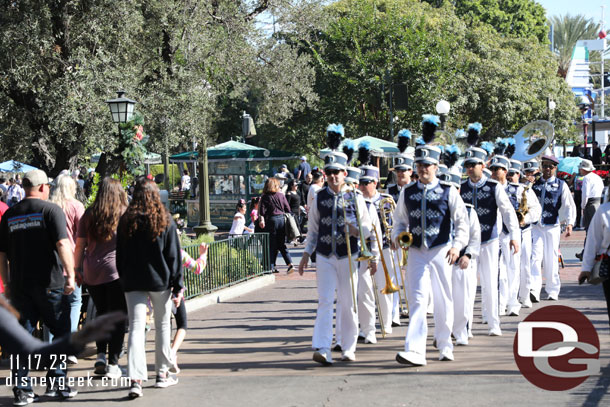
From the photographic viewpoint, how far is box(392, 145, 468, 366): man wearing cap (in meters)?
8.30

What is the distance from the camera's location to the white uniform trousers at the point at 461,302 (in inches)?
361

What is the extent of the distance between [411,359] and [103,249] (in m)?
2.97

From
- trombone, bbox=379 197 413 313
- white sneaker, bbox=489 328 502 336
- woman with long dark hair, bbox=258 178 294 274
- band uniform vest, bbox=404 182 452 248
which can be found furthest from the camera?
woman with long dark hair, bbox=258 178 294 274

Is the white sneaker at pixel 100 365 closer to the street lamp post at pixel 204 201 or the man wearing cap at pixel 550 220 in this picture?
the man wearing cap at pixel 550 220

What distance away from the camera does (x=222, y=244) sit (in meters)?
14.1

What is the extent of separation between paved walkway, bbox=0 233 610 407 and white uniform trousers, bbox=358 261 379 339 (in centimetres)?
23

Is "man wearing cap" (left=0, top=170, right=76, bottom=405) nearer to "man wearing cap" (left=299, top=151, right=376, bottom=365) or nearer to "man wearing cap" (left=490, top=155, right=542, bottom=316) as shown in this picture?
"man wearing cap" (left=299, top=151, right=376, bottom=365)

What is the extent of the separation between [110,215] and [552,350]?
434 cm

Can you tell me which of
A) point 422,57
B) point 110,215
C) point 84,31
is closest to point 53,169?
point 84,31

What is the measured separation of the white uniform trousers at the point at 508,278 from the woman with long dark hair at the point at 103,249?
5167 millimetres

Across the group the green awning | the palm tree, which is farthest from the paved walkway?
the palm tree

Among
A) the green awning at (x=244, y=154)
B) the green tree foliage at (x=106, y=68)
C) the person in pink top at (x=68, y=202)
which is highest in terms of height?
the green tree foliage at (x=106, y=68)
